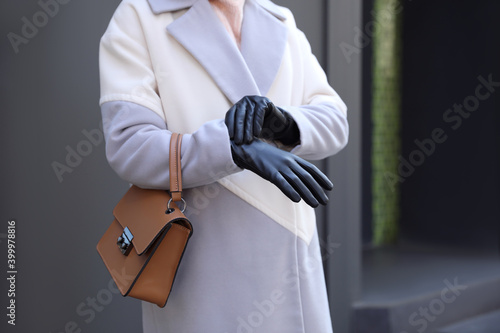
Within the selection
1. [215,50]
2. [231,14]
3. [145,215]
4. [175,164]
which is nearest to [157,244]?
[145,215]

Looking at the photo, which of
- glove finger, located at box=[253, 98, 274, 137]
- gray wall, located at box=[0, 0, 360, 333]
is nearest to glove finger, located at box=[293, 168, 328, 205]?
glove finger, located at box=[253, 98, 274, 137]

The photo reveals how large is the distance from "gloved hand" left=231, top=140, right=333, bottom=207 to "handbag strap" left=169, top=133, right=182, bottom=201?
0.41 ft

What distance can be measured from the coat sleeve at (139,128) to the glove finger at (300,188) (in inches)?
5.2

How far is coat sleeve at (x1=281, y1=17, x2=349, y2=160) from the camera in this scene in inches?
58.1

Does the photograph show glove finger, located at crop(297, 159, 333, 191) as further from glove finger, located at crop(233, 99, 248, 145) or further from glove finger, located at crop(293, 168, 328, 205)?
glove finger, located at crop(233, 99, 248, 145)

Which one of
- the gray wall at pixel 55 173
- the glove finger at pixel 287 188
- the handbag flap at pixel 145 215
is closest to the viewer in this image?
the glove finger at pixel 287 188

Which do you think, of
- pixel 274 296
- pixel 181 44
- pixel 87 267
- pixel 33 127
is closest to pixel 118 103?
pixel 181 44

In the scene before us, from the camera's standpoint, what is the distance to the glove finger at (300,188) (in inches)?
50.2

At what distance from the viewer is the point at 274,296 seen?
58.6 inches

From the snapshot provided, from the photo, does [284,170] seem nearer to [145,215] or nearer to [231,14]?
[145,215]

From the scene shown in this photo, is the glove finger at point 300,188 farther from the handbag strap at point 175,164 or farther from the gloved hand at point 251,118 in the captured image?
the handbag strap at point 175,164

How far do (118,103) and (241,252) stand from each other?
0.46 m

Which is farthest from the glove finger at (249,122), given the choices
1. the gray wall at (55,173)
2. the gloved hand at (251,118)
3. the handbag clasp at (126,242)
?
the gray wall at (55,173)

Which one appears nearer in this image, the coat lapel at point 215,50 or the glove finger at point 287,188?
the glove finger at point 287,188
